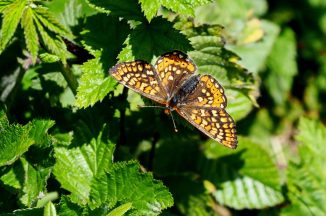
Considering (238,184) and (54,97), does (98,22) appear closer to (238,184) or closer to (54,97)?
(54,97)

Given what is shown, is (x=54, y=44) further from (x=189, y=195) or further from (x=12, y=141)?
(x=189, y=195)

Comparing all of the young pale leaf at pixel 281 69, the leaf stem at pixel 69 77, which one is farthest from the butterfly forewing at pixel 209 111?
the young pale leaf at pixel 281 69

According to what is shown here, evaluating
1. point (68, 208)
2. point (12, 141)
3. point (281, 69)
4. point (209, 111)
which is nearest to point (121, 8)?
point (209, 111)

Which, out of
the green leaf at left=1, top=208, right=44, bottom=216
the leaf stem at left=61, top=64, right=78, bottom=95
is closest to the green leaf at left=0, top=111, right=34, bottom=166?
the green leaf at left=1, top=208, right=44, bottom=216

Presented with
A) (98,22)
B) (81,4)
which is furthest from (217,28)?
(81,4)

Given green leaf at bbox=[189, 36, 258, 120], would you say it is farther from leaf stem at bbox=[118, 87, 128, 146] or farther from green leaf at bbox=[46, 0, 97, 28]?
green leaf at bbox=[46, 0, 97, 28]

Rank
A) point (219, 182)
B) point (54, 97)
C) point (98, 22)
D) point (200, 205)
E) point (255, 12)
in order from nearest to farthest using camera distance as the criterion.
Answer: point (98, 22)
point (54, 97)
point (200, 205)
point (219, 182)
point (255, 12)
